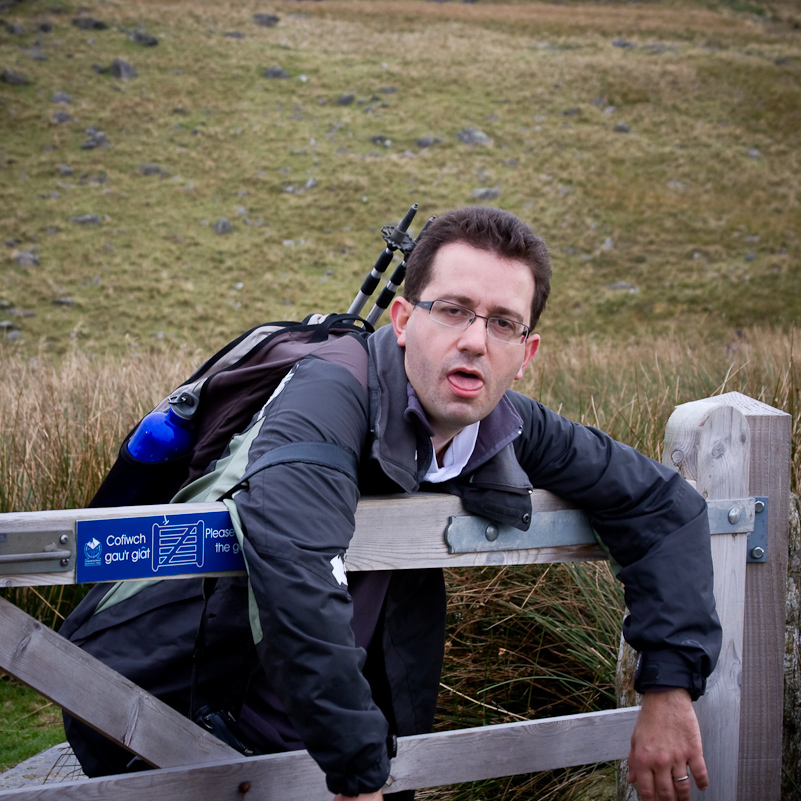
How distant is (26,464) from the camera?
3578 mm

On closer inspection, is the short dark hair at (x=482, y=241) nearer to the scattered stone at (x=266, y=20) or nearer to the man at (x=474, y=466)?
the man at (x=474, y=466)

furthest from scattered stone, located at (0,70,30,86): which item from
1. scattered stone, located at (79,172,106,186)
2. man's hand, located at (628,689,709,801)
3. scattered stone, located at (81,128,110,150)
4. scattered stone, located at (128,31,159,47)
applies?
man's hand, located at (628,689,709,801)

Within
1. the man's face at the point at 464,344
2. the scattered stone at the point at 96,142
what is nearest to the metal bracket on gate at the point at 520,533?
the man's face at the point at 464,344

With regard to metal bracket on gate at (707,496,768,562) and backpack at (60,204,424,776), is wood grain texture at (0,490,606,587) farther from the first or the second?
metal bracket on gate at (707,496,768,562)

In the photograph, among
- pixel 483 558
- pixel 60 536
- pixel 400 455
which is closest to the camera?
pixel 60 536

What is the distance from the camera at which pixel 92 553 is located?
120 cm

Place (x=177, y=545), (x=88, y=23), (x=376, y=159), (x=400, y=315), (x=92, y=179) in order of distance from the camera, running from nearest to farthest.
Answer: (x=177, y=545)
(x=400, y=315)
(x=92, y=179)
(x=376, y=159)
(x=88, y=23)

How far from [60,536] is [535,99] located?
3556 centimetres

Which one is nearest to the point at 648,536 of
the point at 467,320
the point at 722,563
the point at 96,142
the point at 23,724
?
the point at 722,563

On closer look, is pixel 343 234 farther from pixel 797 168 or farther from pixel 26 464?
pixel 26 464

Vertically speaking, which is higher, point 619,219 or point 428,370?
point 428,370

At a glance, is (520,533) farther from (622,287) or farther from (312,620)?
(622,287)

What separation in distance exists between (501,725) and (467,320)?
2.92 ft

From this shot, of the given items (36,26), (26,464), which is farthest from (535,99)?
(26,464)
